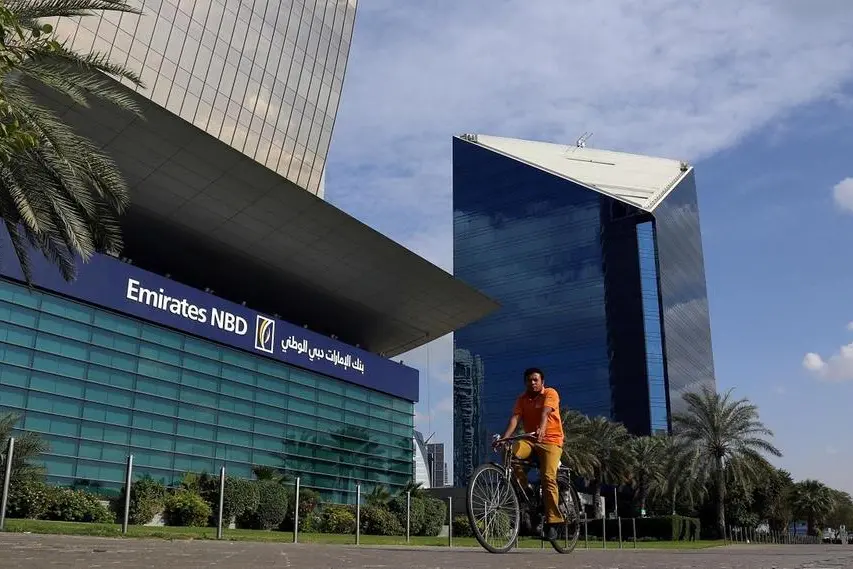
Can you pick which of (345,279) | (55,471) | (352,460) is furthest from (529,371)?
(352,460)

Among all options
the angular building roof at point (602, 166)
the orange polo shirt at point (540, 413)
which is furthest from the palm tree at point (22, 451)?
the angular building roof at point (602, 166)

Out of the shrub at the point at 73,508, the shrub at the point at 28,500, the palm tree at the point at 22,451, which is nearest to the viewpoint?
the shrub at the point at 28,500

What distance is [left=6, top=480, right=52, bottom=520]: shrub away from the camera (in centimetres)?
2277

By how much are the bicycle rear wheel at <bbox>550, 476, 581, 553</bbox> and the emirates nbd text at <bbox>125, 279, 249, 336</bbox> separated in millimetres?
29134

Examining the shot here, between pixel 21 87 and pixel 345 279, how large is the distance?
3524 centimetres

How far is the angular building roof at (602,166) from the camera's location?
119 meters

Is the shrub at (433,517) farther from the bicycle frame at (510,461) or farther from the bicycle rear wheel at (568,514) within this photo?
the bicycle frame at (510,461)

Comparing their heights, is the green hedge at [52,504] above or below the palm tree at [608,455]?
below

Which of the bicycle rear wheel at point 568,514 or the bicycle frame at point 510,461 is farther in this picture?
the bicycle rear wheel at point 568,514

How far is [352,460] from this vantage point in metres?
47.9

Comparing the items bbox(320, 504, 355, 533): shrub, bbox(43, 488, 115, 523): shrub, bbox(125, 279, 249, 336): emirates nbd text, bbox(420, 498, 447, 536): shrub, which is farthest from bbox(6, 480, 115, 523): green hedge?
bbox(420, 498, 447, 536): shrub

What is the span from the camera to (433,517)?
1420 inches

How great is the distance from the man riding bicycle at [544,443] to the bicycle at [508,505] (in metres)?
0.07

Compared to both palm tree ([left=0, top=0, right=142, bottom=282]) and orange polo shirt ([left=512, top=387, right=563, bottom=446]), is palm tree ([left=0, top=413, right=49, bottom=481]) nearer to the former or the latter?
palm tree ([left=0, top=0, right=142, bottom=282])
